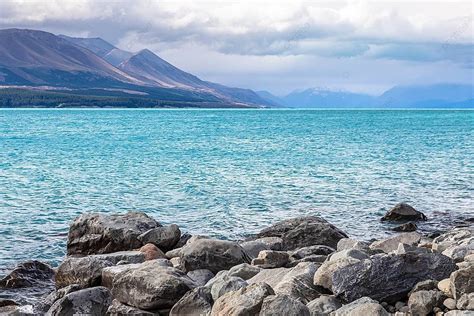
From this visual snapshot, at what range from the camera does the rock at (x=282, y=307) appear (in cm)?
1023

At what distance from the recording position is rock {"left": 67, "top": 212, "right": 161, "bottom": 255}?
63.8 ft

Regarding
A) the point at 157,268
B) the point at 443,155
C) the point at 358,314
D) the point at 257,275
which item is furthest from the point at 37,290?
the point at 443,155

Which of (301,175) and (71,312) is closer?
(71,312)

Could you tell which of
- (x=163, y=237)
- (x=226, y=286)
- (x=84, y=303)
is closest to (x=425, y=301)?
(x=226, y=286)

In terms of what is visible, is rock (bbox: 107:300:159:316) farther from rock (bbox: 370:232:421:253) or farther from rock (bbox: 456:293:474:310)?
rock (bbox: 370:232:421:253)

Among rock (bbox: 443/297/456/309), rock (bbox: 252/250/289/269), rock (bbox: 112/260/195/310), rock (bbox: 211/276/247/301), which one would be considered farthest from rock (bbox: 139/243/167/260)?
rock (bbox: 443/297/456/309)

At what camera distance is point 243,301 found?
10766 millimetres

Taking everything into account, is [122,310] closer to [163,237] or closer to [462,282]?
[462,282]

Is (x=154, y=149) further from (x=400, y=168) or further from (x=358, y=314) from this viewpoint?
(x=358, y=314)

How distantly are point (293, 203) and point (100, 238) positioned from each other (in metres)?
12.6

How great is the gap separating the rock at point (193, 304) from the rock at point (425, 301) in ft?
11.0

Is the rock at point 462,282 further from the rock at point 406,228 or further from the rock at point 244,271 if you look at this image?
the rock at point 406,228

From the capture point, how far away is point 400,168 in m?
48.2

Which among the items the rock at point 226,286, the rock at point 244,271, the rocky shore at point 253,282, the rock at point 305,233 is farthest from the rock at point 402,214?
the rock at point 226,286
